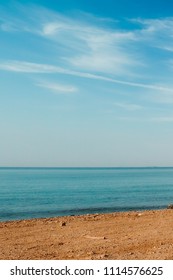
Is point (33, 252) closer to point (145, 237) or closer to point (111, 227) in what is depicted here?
point (145, 237)

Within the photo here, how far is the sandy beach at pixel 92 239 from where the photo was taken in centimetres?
1321

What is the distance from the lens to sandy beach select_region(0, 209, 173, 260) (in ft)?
43.3

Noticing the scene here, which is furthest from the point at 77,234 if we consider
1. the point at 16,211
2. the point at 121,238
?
the point at 16,211

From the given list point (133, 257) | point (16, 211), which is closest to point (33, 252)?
point (133, 257)

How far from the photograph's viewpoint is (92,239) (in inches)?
634

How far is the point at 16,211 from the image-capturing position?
41438mm

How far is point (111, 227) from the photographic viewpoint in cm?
1939

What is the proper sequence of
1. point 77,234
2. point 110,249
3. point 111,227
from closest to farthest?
1. point 110,249
2. point 77,234
3. point 111,227

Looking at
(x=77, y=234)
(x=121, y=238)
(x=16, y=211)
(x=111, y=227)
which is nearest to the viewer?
(x=121, y=238)

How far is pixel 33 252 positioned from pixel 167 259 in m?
4.63
